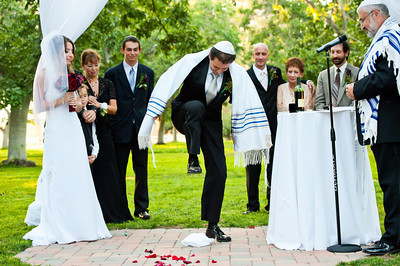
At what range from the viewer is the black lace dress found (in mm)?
→ 6457

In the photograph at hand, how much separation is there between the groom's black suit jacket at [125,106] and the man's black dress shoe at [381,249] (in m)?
3.41

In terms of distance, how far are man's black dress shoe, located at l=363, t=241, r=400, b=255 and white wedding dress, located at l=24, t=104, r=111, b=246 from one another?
9.28 ft

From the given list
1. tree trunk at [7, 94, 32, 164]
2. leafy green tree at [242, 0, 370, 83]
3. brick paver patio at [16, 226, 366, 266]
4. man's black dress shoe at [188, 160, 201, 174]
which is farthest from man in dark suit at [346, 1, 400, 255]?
tree trunk at [7, 94, 32, 164]

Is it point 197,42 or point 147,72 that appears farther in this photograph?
point 197,42

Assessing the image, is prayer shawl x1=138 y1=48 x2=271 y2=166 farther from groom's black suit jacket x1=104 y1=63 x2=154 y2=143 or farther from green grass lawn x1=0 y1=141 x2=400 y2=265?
groom's black suit jacket x1=104 y1=63 x2=154 y2=143

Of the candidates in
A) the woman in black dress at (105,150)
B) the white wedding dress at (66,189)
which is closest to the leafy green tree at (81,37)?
the woman in black dress at (105,150)

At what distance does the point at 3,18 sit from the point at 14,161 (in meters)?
5.65

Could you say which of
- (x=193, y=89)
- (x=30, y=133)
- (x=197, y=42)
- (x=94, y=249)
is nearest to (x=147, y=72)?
(x=193, y=89)

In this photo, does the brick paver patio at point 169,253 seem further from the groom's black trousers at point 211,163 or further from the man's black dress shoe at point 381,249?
the groom's black trousers at point 211,163

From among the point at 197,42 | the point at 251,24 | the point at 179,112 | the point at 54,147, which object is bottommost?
the point at 54,147

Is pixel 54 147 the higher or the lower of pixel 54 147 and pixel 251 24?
the lower

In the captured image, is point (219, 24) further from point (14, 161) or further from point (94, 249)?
point (94, 249)

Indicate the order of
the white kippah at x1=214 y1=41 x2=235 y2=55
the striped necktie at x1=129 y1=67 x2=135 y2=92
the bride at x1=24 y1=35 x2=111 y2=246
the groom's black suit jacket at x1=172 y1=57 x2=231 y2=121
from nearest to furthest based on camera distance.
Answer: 1. the white kippah at x1=214 y1=41 x2=235 y2=55
2. the groom's black suit jacket at x1=172 y1=57 x2=231 y2=121
3. the bride at x1=24 y1=35 x2=111 y2=246
4. the striped necktie at x1=129 y1=67 x2=135 y2=92

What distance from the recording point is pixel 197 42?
13.4 meters
